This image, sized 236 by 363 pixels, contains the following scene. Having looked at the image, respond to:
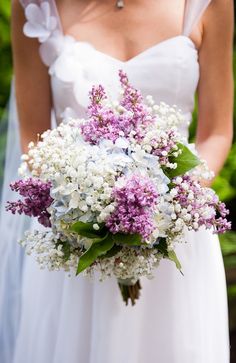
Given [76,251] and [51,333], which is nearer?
[76,251]

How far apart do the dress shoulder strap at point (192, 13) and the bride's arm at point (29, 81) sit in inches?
21.5

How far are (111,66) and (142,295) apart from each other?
815 millimetres

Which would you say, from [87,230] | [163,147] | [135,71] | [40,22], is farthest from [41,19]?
[87,230]

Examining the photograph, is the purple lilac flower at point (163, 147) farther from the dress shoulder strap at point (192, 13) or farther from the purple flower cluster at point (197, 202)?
the dress shoulder strap at point (192, 13)

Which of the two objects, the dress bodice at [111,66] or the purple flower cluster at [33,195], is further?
the dress bodice at [111,66]

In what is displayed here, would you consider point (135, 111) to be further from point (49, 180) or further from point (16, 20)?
point (16, 20)

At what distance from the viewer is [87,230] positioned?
2.16 metres

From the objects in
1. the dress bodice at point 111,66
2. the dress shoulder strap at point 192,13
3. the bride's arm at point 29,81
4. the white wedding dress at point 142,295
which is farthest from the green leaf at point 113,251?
the dress shoulder strap at point 192,13

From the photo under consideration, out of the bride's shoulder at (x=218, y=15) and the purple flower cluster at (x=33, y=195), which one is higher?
the bride's shoulder at (x=218, y=15)

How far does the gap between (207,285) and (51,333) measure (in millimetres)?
594

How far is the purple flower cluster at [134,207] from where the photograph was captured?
2043 millimetres

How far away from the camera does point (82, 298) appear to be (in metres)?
2.79

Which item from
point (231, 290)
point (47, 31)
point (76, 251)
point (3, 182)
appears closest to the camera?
point (76, 251)

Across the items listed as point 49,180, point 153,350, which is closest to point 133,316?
point 153,350
